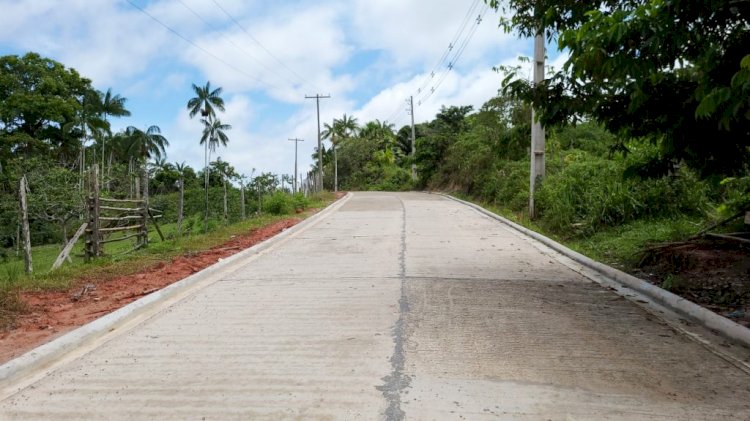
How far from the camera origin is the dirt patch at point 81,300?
18.2 ft

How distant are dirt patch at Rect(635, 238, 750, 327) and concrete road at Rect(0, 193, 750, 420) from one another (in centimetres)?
92

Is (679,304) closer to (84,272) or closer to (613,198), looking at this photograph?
(613,198)

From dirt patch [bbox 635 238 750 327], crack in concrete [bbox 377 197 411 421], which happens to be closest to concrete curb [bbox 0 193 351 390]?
crack in concrete [bbox 377 197 411 421]

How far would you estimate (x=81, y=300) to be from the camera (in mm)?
7289

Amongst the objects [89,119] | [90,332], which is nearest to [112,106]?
[89,119]

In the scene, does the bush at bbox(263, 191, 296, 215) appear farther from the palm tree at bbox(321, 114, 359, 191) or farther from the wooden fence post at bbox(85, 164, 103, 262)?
the palm tree at bbox(321, 114, 359, 191)

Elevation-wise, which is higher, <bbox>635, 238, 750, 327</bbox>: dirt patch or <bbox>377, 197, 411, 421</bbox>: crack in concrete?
<bbox>635, 238, 750, 327</bbox>: dirt patch

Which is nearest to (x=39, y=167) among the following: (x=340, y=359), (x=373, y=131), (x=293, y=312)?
(x=293, y=312)

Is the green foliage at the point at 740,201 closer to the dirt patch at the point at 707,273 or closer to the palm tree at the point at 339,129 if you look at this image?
the dirt patch at the point at 707,273

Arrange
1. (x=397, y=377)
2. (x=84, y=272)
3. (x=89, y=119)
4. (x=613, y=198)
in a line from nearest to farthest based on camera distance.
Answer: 1. (x=397, y=377)
2. (x=84, y=272)
3. (x=613, y=198)
4. (x=89, y=119)

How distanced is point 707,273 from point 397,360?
568 centimetres

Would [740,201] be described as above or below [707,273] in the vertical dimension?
above

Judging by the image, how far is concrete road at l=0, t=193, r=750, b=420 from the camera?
12.5ft

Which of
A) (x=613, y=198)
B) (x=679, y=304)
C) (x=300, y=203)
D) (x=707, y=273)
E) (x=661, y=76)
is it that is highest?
(x=661, y=76)
